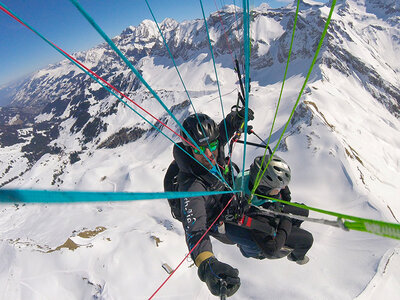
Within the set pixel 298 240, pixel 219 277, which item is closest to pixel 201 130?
pixel 219 277

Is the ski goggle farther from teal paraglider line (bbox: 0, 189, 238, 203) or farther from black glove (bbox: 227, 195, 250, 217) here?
teal paraglider line (bbox: 0, 189, 238, 203)

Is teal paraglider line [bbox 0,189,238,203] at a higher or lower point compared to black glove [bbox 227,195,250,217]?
lower

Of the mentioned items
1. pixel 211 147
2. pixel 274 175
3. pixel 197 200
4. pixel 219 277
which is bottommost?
pixel 219 277

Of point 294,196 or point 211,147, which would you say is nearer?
point 211,147

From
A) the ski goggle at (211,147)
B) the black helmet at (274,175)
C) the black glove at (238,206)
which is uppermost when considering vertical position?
the ski goggle at (211,147)

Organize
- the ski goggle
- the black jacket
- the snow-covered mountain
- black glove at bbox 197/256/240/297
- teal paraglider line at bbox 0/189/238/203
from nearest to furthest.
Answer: teal paraglider line at bbox 0/189/238/203 < black glove at bbox 197/256/240/297 < the black jacket < the ski goggle < the snow-covered mountain

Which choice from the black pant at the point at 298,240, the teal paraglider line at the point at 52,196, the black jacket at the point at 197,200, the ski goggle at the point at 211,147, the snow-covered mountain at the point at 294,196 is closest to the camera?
the teal paraglider line at the point at 52,196

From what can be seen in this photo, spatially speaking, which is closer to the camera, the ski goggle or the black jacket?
the black jacket

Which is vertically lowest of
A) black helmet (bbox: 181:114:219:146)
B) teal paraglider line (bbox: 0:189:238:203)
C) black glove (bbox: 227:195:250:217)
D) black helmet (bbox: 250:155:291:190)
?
teal paraglider line (bbox: 0:189:238:203)

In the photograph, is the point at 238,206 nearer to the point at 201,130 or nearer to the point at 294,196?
the point at 201,130

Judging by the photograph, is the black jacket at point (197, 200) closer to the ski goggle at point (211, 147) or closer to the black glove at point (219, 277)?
the ski goggle at point (211, 147)

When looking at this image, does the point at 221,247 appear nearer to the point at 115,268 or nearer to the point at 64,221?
the point at 115,268

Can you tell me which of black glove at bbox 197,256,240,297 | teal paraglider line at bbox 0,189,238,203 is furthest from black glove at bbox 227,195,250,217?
teal paraglider line at bbox 0,189,238,203

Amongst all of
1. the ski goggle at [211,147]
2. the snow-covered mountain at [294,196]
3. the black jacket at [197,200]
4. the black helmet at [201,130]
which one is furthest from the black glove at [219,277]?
the snow-covered mountain at [294,196]
